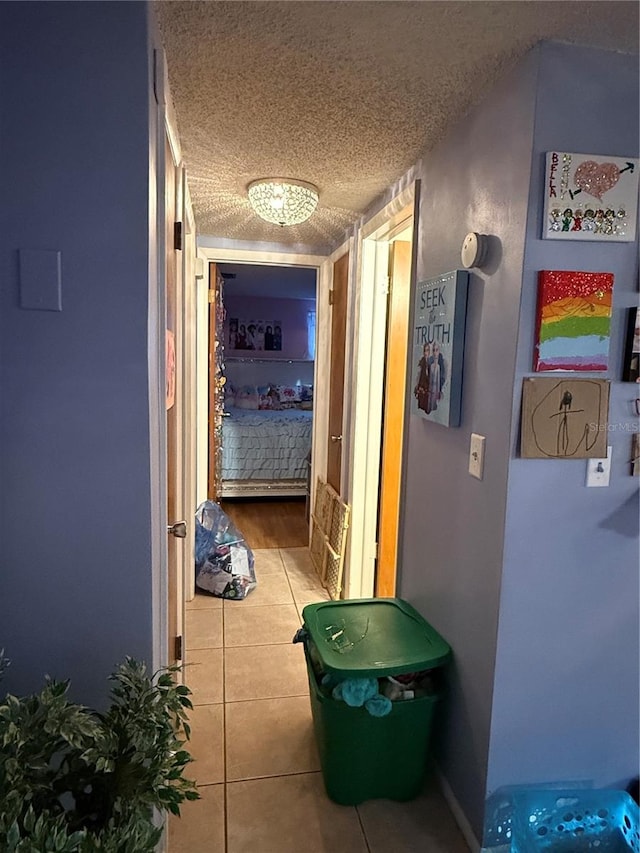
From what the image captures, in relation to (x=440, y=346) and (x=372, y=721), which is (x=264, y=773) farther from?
(x=440, y=346)

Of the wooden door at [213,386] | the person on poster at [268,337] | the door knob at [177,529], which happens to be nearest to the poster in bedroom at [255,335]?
the person on poster at [268,337]

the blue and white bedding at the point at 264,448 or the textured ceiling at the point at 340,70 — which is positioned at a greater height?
the textured ceiling at the point at 340,70

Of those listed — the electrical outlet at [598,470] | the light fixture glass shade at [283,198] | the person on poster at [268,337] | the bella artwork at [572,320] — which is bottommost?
the electrical outlet at [598,470]

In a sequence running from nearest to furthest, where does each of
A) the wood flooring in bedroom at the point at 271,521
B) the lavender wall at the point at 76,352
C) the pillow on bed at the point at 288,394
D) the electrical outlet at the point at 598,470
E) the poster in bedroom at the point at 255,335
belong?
the lavender wall at the point at 76,352 < the electrical outlet at the point at 598,470 < the wood flooring in bedroom at the point at 271,521 < the pillow on bed at the point at 288,394 < the poster in bedroom at the point at 255,335

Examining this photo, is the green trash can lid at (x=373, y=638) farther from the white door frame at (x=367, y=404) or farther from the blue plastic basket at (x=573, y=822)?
the white door frame at (x=367, y=404)

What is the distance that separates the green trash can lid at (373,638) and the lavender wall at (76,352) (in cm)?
66

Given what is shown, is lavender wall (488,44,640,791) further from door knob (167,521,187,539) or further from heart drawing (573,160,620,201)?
door knob (167,521,187,539)

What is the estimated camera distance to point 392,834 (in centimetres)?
165

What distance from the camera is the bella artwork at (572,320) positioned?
1319 mm

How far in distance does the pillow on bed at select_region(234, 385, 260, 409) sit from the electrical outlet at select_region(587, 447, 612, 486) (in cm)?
493

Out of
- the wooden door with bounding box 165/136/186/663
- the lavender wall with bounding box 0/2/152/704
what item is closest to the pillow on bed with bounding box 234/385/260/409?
the wooden door with bounding box 165/136/186/663

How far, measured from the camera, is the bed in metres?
4.94

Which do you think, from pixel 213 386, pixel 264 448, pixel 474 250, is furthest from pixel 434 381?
pixel 264 448

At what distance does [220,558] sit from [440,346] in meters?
2.03
